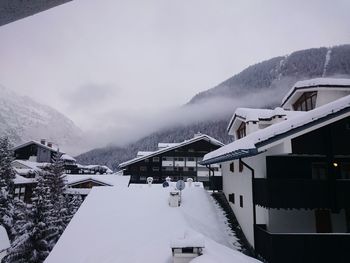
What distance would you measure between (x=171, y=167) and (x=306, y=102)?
32775 millimetres

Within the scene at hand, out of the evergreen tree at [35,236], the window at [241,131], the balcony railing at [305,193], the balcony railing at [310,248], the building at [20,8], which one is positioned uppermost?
the window at [241,131]

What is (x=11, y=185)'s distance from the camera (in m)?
36.4

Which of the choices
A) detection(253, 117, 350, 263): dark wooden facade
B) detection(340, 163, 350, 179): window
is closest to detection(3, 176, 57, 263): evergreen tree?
detection(253, 117, 350, 263): dark wooden facade

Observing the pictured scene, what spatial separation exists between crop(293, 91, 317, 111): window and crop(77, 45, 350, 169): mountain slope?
91785 mm

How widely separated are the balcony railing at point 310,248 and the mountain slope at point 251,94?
102961 mm

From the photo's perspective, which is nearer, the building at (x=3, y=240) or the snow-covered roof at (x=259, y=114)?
the snow-covered roof at (x=259, y=114)

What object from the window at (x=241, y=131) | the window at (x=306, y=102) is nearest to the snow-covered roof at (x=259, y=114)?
the window at (x=241, y=131)

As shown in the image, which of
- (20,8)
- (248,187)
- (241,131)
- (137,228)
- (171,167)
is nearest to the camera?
(20,8)

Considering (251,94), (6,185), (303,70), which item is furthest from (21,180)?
(303,70)

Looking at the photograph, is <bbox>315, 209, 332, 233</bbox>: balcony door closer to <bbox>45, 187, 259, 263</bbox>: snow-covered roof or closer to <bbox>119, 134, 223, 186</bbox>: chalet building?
<bbox>45, 187, 259, 263</bbox>: snow-covered roof

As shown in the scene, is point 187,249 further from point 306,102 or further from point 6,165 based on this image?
point 6,165

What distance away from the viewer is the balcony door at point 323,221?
1292 cm

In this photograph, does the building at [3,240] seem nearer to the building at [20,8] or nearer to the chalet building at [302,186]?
the chalet building at [302,186]

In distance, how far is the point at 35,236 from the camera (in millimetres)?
21469
